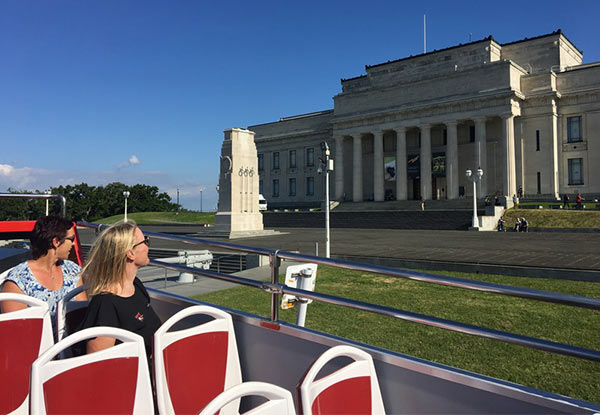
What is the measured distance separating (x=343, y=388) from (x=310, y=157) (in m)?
69.5

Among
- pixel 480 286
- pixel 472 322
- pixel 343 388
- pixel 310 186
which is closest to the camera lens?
pixel 343 388

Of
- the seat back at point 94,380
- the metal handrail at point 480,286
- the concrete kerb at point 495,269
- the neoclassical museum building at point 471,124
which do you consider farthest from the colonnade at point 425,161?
the seat back at point 94,380

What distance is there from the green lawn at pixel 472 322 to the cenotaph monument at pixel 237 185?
59.6ft

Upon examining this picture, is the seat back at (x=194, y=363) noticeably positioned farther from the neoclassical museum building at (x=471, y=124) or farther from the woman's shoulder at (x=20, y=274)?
the neoclassical museum building at (x=471, y=124)

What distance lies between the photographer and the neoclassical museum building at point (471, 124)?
48.6 meters

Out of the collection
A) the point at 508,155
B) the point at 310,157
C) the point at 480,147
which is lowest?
the point at 508,155

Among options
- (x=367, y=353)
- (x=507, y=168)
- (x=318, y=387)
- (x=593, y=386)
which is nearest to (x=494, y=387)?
(x=367, y=353)

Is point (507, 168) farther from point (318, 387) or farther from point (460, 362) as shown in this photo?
point (318, 387)

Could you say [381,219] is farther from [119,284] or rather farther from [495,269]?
[119,284]

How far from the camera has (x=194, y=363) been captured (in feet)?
9.43

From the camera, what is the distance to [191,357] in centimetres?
285

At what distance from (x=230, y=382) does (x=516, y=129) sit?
55122mm

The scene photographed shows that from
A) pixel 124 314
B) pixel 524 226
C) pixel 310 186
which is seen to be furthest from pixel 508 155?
pixel 124 314

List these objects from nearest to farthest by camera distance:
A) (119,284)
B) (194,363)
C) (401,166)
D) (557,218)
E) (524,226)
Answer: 1. (194,363)
2. (119,284)
3. (524,226)
4. (557,218)
5. (401,166)
